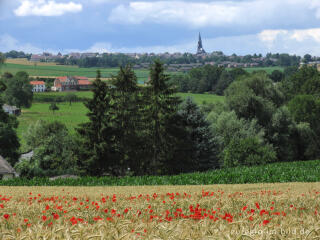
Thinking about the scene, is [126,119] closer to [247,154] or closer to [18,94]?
[247,154]

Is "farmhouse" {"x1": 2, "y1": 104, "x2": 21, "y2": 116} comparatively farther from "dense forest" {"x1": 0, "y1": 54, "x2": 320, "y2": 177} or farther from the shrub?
the shrub

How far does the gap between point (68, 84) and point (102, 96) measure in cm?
13853

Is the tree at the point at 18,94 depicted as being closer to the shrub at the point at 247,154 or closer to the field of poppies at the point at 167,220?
the shrub at the point at 247,154

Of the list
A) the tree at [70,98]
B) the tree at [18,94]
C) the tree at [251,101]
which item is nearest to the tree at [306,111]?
the tree at [251,101]

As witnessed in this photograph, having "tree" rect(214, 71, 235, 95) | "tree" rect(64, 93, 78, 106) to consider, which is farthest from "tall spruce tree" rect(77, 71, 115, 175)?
"tree" rect(214, 71, 235, 95)

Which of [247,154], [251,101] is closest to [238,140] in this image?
[247,154]

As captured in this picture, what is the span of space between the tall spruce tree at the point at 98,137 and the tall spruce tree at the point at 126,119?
4.25 ft

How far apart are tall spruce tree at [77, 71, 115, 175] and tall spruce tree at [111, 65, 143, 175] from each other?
4.25ft

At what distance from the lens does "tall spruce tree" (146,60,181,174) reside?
2381 inches

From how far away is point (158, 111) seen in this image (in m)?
61.2

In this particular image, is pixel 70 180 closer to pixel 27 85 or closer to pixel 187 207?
pixel 187 207

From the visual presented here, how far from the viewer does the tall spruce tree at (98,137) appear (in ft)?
185

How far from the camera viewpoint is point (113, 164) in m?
58.3

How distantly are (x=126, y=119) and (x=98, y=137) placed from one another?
541 centimetres
